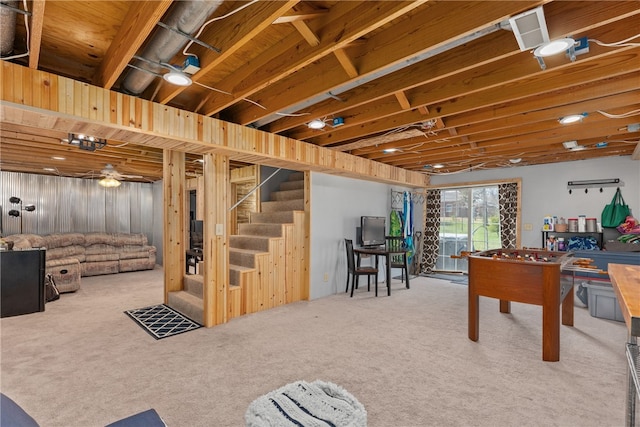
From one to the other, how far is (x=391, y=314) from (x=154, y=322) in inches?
121

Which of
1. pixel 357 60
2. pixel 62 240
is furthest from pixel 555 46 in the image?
pixel 62 240

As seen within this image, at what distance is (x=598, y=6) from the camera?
1733mm

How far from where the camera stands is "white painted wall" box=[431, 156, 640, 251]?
17.0ft

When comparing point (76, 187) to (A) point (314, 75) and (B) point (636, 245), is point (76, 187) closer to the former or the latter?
(A) point (314, 75)

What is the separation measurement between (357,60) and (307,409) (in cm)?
235

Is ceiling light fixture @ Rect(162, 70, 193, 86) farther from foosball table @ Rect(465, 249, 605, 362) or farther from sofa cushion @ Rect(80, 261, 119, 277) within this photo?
sofa cushion @ Rect(80, 261, 119, 277)

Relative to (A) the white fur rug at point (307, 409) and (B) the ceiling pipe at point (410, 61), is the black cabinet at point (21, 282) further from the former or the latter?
(A) the white fur rug at point (307, 409)

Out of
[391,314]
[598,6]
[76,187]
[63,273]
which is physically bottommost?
[391,314]

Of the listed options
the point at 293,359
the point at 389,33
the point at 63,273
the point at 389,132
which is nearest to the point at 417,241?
the point at 389,132

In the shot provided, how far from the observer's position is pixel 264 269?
4.42m

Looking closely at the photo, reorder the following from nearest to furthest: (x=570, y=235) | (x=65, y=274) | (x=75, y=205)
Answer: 1. (x=65, y=274)
2. (x=570, y=235)
3. (x=75, y=205)

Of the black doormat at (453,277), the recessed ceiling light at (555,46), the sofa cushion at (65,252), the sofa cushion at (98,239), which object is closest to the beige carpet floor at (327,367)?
the black doormat at (453,277)

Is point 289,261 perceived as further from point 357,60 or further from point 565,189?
point 565,189

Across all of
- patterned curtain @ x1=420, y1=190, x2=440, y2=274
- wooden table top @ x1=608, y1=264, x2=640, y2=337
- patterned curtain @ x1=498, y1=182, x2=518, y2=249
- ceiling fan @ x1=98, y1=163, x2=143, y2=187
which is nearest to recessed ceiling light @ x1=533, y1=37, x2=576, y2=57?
wooden table top @ x1=608, y1=264, x2=640, y2=337
